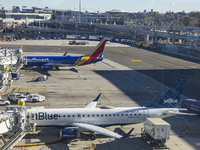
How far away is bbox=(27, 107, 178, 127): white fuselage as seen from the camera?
38031 millimetres

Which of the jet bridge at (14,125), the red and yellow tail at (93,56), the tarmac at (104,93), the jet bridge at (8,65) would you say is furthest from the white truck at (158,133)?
the red and yellow tail at (93,56)

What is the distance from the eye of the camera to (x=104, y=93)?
6291cm

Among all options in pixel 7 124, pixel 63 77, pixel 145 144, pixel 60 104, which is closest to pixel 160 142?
pixel 145 144

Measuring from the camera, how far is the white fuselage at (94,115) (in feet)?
125

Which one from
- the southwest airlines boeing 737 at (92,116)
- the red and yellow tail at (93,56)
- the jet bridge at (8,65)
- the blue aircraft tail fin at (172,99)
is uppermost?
the jet bridge at (8,65)

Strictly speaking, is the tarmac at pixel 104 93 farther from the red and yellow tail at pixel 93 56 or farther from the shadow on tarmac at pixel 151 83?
the red and yellow tail at pixel 93 56

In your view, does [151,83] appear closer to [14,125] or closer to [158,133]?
[158,133]

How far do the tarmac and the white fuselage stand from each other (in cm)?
218

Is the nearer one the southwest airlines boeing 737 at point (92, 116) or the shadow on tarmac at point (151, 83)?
the southwest airlines boeing 737 at point (92, 116)

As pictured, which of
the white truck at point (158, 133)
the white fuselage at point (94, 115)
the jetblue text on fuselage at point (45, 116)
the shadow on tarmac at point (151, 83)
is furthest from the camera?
the shadow on tarmac at point (151, 83)

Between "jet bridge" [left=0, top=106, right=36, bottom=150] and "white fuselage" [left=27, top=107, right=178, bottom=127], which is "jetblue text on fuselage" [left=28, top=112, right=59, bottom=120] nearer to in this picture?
"white fuselage" [left=27, top=107, right=178, bottom=127]

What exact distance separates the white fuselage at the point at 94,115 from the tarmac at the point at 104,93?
2.18 meters

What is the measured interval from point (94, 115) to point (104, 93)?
24.1 m

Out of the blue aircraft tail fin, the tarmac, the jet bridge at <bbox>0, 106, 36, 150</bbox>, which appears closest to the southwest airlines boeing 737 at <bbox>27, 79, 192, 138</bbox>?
the blue aircraft tail fin
